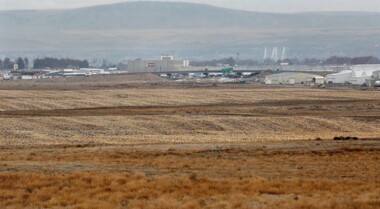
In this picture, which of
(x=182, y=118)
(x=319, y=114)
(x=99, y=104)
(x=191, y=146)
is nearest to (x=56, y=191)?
(x=191, y=146)

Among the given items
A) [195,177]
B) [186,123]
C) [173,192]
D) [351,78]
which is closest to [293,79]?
[351,78]

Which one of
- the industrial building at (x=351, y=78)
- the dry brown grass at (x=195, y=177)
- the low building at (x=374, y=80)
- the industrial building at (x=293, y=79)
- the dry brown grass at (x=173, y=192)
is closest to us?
the dry brown grass at (x=173, y=192)

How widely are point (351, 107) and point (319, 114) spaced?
30.1 ft

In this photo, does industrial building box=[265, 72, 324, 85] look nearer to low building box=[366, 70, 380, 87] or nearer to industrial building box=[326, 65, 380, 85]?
industrial building box=[326, 65, 380, 85]

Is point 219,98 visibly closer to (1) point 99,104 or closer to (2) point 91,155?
(1) point 99,104

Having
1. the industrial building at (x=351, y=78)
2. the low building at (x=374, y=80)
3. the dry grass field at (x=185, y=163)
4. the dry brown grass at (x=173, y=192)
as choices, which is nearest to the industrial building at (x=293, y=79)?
the industrial building at (x=351, y=78)

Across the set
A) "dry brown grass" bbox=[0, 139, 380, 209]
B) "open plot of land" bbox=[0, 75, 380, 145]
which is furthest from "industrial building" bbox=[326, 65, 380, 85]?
"dry brown grass" bbox=[0, 139, 380, 209]

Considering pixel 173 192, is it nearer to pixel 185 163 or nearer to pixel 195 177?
pixel 195 177

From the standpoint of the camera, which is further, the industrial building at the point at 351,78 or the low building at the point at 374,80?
the industrial building at the point at 351,78

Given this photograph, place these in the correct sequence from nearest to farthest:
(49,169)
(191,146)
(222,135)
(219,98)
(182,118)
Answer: (49,169) < (191,146) < (222,135) < (182,118) < (219,98)

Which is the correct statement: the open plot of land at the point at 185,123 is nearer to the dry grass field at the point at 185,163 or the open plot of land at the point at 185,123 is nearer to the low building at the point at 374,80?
the dry grass field at the point at 185,163

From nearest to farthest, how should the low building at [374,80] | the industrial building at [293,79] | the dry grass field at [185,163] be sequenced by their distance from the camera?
the dry grass field at [185,163] < the low building at [374,80] < the industrial building at [293,79]

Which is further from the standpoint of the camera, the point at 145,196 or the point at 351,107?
the point at 351,107

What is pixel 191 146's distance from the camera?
35.7 metres
